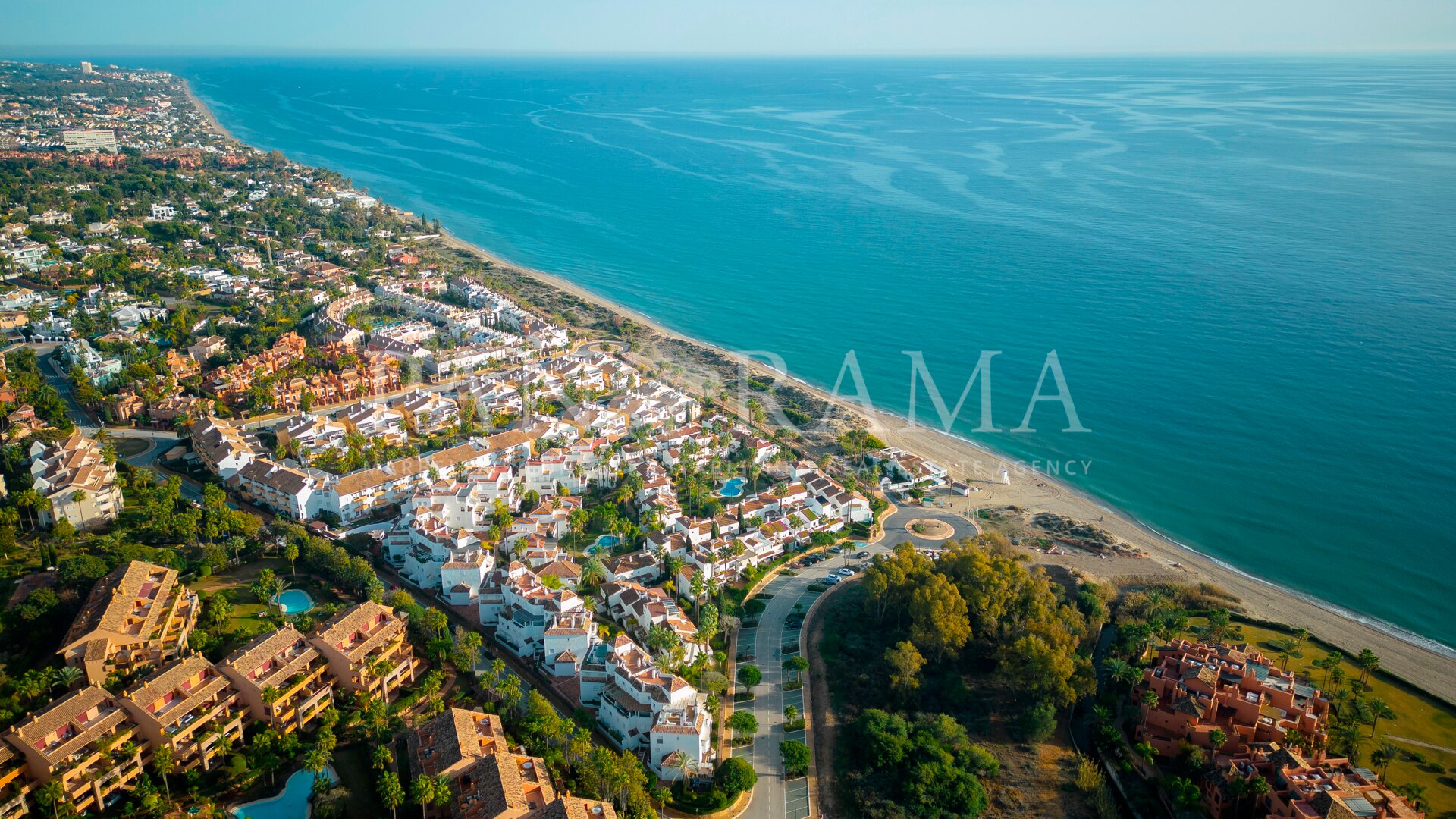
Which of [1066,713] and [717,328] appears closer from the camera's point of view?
[1066,713]

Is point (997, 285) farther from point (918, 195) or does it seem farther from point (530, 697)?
point (530, 697)

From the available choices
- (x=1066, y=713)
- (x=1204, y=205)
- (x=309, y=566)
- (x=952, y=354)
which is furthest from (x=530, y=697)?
(x=1204, y=205)

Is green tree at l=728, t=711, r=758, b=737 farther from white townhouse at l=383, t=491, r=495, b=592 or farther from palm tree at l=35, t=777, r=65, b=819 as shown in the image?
palm tree at l=35, t=777, r=65, b=819

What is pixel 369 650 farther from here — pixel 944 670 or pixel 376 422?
pixel 376 422

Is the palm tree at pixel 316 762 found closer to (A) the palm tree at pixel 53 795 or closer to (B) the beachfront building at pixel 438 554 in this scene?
(A) the palm tree at pixel 53 795

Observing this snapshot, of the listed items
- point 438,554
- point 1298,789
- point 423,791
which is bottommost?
point 438,554

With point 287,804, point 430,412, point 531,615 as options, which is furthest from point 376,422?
point 287,804

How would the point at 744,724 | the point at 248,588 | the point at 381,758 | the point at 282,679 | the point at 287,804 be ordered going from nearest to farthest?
the point at 287,804 < the point at 381,758 < the point at 282,679 < the point at 744,724 < the point at 248,588
